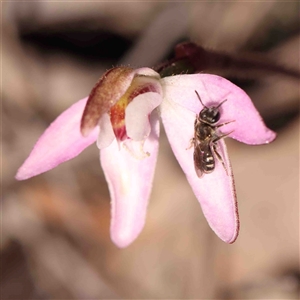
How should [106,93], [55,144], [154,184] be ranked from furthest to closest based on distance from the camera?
[154,184], [55,144], [106,93]

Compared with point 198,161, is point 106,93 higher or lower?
higher

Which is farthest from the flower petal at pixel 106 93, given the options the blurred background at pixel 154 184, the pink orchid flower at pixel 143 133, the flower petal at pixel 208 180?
the blurred background at pixel 154 184

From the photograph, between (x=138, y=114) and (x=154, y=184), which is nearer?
(x=138, y=114)

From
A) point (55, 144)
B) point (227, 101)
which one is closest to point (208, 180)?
point (227, 101)

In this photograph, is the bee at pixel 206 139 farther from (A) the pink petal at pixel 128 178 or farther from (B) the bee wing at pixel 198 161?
(A) the pink petal at pixel 128 178

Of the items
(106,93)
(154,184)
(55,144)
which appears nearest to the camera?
(106,93)

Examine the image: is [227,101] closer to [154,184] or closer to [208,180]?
[208,180]
